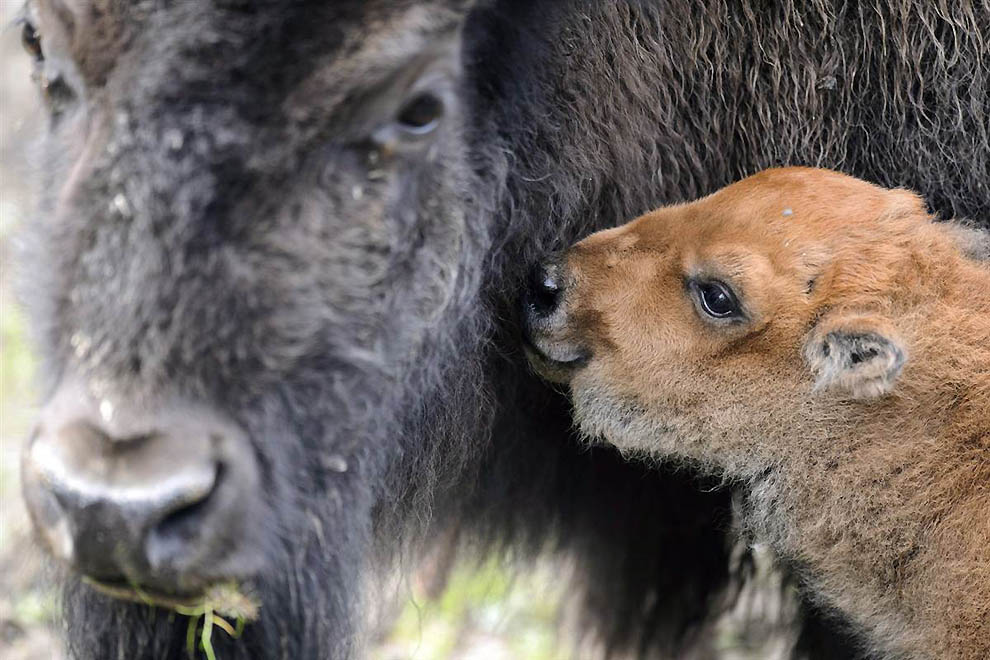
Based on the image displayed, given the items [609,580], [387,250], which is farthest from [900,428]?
[609,580]

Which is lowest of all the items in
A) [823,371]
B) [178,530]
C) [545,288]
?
[823,371]

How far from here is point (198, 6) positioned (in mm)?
2240

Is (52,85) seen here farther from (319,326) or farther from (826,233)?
(826,233)

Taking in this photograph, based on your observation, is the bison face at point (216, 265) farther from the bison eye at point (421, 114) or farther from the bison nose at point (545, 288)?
the bison nose at point (545, 288)

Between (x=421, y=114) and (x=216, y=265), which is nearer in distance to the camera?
(x=216, y=265)

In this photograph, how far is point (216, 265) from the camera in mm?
2229

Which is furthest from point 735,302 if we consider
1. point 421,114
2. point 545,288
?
point 421,114

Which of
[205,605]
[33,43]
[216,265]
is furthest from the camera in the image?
[33,43]

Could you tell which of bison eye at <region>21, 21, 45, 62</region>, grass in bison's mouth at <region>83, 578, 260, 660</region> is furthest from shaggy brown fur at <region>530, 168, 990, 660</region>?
bison eye at <region>21, 21, 45, 62</region>

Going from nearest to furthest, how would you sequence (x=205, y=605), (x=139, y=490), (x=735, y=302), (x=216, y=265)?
1. (x=139, y=490)
2. (x=216, y=265)
3. (x=205, y=605)
4. (x=735, y=302)

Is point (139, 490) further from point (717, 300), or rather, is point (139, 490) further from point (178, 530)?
point (717, 300)

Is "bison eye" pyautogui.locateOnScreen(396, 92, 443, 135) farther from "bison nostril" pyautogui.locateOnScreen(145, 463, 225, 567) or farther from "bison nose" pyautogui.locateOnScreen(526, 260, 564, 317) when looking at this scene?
"bison nostril" pyautogui.locateOnScreen(145, 463, 225, 567)

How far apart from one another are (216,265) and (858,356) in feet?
4.26

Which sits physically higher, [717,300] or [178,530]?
[178,530]
